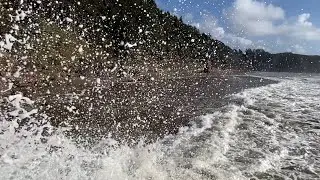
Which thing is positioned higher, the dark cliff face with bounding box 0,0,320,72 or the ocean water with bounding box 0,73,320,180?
the dark cliff face with bounding box 0,0,320,72

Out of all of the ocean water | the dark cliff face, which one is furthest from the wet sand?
the dark cliff face

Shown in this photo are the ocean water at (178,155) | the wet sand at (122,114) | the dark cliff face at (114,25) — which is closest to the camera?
the ocean water at (178,155)

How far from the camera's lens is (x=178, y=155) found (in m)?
10.8

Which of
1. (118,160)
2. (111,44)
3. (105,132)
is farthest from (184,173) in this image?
(111,44)

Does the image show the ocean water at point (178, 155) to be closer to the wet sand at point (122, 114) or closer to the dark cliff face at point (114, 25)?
the wet sand at point (122, 114)

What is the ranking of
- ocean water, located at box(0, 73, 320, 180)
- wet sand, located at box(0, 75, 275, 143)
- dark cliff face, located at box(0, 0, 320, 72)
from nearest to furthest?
ocean water, located at box(0, 73, 320, 180), wet sand, located at box(0, 75, 275, 143), dark cliff face, located at box(0, 0, 320, 72)

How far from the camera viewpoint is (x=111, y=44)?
3088 inches

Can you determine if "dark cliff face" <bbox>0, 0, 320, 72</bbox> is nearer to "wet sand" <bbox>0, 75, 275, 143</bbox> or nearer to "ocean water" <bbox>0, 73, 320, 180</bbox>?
"wet sand" <bbox>0, 75, 275, 143</bbox>

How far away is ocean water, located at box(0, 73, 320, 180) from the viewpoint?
912cm

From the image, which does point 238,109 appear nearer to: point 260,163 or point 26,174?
point 260,163

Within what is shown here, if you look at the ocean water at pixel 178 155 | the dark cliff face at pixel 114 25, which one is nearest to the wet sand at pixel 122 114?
the ocean water at pixel 178 155

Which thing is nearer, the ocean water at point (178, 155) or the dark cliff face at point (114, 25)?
the ocean water at point (178, 155)

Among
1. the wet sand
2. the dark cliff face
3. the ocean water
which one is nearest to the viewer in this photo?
the ocean water

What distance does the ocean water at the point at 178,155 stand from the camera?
912cm
